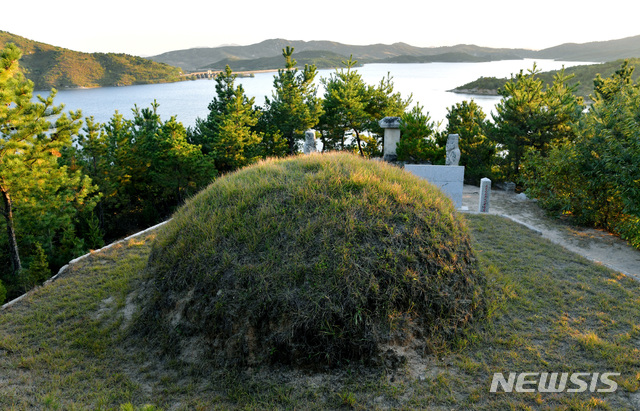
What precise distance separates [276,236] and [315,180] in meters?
1.39

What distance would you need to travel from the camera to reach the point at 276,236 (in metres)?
5.35

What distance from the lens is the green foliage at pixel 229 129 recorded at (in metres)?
17.1

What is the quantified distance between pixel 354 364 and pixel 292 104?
16.8 meters

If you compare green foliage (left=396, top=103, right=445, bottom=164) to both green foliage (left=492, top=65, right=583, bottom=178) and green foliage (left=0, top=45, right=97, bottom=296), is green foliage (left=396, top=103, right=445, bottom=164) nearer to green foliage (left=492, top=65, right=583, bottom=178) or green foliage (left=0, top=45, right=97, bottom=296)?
green foliage (left=492, top=65, right=583, bottom=178)

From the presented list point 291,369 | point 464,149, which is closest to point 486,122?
point 464,149

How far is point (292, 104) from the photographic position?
64.3ft

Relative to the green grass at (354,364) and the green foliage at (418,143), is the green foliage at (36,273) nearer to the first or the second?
the green grass at (354,364)

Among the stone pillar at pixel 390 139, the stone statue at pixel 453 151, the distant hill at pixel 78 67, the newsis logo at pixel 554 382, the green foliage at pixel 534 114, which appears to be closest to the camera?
the newsis logo at pixel 554 382

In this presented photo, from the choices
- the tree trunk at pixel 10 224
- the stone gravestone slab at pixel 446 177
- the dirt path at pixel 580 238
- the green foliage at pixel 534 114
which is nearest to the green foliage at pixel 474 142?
the green foliage at pixel 534 114

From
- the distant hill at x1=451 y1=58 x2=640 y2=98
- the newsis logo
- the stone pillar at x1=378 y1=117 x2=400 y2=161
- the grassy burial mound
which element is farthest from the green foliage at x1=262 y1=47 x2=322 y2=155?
the distant hill at x1=451 y1=58 x2=640 y2=98

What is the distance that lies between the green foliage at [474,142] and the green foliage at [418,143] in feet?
4.82

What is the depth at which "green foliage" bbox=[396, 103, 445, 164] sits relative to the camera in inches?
650

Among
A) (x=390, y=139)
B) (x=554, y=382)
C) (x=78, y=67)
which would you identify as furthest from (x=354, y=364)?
A: (x=78, y=67)

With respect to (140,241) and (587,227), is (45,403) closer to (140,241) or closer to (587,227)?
(140,241)
